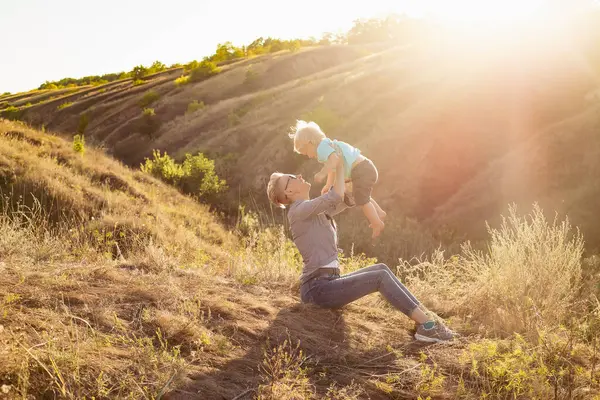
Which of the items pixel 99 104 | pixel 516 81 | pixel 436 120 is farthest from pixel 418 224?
pixel 99 104

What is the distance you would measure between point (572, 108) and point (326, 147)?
1365cm

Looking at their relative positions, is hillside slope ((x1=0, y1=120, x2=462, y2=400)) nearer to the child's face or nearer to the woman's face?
the woman's face

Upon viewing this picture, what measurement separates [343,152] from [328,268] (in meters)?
1.32

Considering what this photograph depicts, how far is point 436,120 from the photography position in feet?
60.9

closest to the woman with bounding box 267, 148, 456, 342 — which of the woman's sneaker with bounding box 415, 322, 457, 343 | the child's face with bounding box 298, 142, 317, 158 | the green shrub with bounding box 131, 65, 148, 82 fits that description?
the woman's sneaker with bounding box 415, 322, 457, 343

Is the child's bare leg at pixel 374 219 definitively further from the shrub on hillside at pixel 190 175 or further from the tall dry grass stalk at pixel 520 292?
the shrub on hillside at pixel 190 175

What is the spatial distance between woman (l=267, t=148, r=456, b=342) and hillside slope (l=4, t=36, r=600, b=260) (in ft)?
28.3

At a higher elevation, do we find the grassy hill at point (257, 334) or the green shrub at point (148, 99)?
the green shrub at point (148, 99)

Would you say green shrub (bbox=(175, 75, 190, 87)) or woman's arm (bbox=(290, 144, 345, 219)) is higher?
green shrub (bbox=(175, 75, 190, 87))

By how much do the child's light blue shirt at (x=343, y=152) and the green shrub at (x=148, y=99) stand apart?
127ft

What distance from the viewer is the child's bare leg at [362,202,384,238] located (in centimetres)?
572

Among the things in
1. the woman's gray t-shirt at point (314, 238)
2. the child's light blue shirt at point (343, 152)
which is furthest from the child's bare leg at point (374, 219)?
the woman's gray t-shirt at point (314, 238)

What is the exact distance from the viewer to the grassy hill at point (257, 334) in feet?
11.0

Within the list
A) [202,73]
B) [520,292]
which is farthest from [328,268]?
[202,73]
